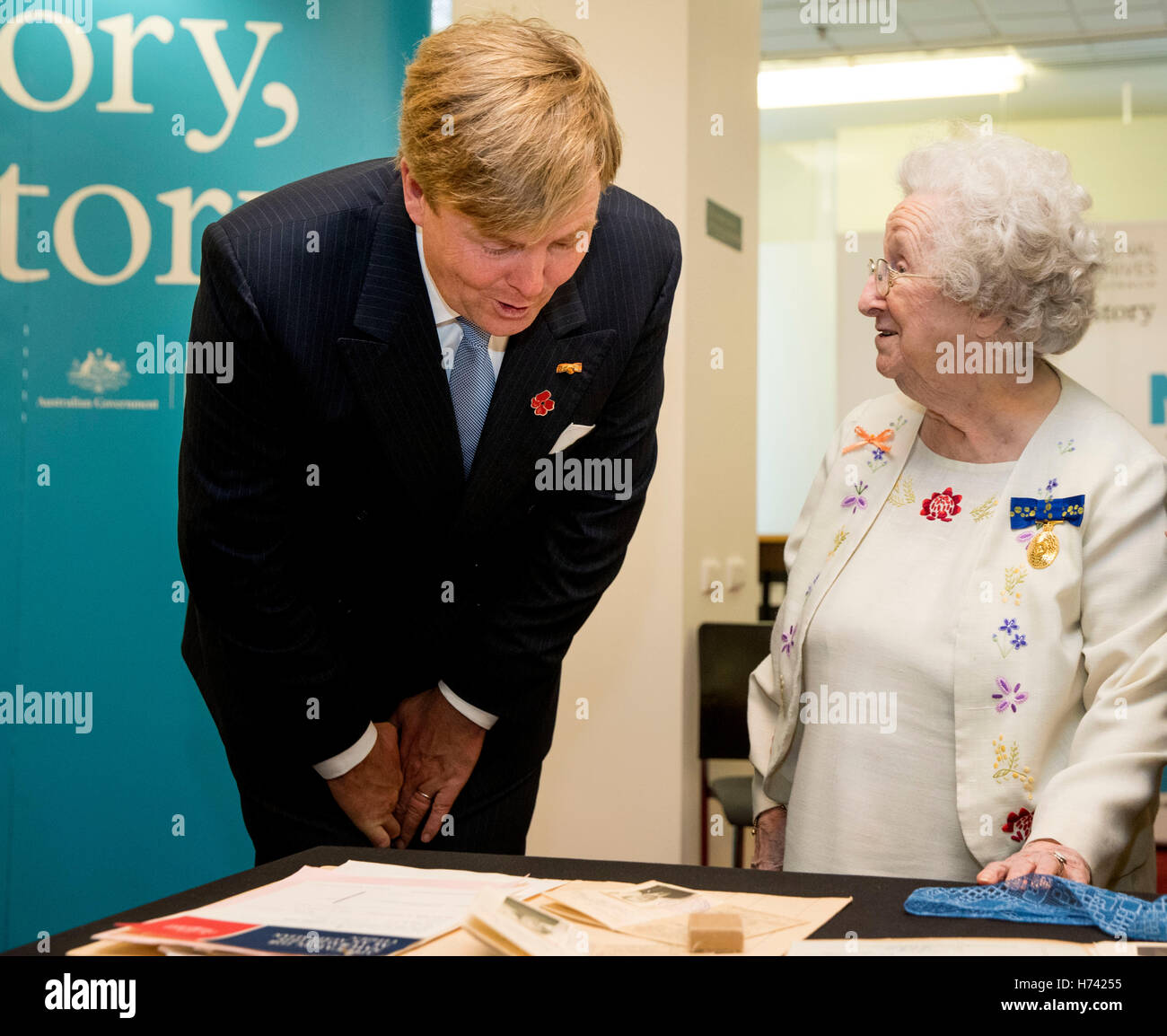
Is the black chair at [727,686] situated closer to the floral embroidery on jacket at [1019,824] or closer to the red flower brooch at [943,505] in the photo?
the red flower brooch at [943,505]

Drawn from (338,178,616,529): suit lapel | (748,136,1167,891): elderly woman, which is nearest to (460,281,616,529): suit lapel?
(338,178,616,529): suit lapel

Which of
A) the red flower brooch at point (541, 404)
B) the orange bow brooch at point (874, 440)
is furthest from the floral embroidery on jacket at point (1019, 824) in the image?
the red flower brooch at point (541, 404)

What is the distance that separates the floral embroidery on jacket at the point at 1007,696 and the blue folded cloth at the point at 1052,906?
1.57ft

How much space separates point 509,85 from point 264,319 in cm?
45

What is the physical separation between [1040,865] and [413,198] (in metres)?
1.13

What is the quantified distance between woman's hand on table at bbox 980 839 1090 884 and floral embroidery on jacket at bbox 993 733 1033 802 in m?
0.16

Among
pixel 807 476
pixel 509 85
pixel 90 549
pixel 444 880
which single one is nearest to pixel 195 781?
pixel 90 549

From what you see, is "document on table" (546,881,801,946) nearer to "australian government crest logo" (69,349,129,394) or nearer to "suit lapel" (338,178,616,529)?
"suit lapel" (338,178,616,529)

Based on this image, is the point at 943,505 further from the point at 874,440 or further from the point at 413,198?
the point at 413,198

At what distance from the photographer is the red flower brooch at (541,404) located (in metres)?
1.71

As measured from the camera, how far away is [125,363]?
9.18 ft

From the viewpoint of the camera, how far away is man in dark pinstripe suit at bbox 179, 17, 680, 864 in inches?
58.4

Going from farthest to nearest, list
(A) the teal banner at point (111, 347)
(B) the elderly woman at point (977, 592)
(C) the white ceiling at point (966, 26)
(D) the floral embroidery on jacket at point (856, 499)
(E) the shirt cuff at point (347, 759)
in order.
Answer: (C) the white ceiling at point (966, 26)
(A) the teal banner at point (111, 347)
(D) the floral embroidery on jacket at point (856, 499)
(E) the shirt cuff at point (347, 759)
(B) the elderly woman at point (977, 592)
